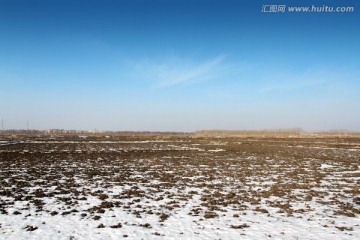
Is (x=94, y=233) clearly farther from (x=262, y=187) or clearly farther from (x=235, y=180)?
(x=235, y=180)

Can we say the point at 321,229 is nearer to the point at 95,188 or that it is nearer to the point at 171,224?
the point at 171,224

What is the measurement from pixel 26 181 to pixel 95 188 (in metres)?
4.81

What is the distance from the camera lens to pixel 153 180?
61.0 ft

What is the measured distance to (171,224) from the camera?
33.0ft

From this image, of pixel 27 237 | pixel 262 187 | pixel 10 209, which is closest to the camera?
pixel 27 237

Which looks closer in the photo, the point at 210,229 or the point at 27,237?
the point at 27,237

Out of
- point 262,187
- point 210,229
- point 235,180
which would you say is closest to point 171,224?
point 210,229

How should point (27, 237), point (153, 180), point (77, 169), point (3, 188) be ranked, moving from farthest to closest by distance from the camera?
point (77, 169) < point (153, 180) < point (3, 188) < point (27, 237)

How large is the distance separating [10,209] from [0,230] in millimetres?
2507

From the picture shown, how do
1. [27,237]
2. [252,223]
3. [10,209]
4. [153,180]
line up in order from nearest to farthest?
[27,237] < [252,223] < [10,209] < [153,180]

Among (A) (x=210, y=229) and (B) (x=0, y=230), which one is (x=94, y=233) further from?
(A) (x=210, y=229)

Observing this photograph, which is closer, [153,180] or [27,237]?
[27,237]

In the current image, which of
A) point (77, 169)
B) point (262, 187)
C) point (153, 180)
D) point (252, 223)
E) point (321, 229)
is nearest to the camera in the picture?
point (321, 229)

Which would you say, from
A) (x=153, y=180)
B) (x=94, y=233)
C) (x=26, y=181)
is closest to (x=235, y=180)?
(x=153, y=180)
